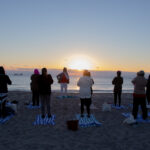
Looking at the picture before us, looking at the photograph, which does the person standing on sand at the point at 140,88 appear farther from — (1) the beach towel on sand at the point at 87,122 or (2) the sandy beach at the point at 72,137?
(1) the beach towel on sand at the point at 87,122

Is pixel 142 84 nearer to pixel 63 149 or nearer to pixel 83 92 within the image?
pixel 83 92

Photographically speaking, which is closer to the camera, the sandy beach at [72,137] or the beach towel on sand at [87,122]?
the sandy beach at [72,137]

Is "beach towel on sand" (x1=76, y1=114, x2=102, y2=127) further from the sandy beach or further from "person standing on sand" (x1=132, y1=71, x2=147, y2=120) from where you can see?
"person standing on sand" (x1=132, y1=71, x2=147, y2=120)

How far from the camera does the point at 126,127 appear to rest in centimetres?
667

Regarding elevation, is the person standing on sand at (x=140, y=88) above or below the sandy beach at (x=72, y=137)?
above

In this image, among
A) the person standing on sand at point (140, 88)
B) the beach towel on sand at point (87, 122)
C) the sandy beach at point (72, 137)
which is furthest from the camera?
the person standing on sand at point (140, 88)

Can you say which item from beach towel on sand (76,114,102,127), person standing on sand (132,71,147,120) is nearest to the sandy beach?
beach towel on sand (76,114,102,127)

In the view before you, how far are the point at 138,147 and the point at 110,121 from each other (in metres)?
2.66

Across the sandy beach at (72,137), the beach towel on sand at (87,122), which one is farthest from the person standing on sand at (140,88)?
the beach towel on sand at (87,122)

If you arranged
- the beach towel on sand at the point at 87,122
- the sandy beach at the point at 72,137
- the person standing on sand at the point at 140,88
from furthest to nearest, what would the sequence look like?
the person standing on sand at the point at 140,88 → the beach towel on sand at the point at 87,122 → the sandy beach at the point at 72,137

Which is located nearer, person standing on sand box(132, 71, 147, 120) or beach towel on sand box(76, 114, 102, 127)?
beach towel on sand box(76, 114, 102, 127)

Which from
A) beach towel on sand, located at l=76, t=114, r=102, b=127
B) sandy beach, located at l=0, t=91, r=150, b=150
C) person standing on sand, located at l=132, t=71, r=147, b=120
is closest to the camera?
sandy beach, located at l=0, t=91, r=150, b=150

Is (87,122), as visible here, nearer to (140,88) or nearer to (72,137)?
(72,137)

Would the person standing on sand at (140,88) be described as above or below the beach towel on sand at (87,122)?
above
